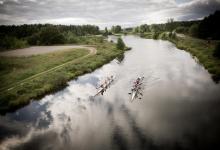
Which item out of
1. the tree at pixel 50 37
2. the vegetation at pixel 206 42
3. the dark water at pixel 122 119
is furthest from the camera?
the tree at pixel 50 37

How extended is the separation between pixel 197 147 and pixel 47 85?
30.1m

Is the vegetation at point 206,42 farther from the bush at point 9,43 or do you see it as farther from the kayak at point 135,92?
the bush at point 9,43

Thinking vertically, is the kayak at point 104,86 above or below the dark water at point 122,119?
above

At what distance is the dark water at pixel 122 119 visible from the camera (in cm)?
2355

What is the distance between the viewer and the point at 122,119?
28.3 meters

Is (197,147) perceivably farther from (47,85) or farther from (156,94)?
(47,85)

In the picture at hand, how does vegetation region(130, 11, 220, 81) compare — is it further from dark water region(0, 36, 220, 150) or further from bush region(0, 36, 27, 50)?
bush region(0, 36, 27, 50)

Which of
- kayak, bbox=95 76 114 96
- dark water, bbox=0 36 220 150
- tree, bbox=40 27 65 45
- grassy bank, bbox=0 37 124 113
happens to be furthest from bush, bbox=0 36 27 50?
kayak, bbox=95 76 114 96

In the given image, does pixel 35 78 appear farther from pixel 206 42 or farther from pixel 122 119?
pixel 206 42

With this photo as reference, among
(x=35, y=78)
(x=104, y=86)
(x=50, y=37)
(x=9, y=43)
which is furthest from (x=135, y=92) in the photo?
(x=50, y=37)

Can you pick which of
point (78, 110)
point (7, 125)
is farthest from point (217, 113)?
point (7, 125)

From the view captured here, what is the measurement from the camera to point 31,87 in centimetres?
4091

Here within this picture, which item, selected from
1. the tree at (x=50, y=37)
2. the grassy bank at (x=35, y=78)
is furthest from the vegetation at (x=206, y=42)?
the tree at (x=50, y=37)

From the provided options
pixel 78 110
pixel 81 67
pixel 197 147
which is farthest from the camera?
pixel 81 67
